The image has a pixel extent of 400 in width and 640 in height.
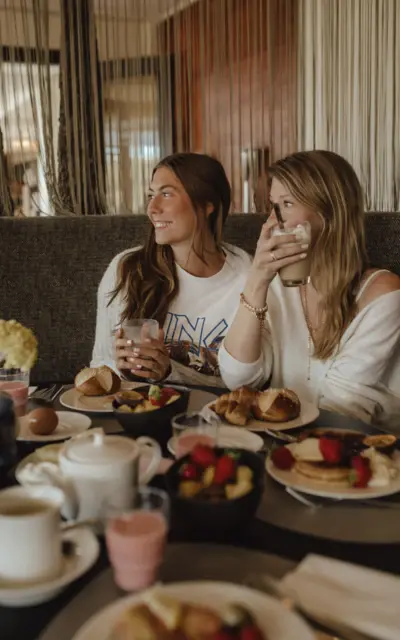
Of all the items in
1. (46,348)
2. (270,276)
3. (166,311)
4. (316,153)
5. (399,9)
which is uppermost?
(399,9)

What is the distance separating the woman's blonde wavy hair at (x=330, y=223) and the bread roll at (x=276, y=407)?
49cm

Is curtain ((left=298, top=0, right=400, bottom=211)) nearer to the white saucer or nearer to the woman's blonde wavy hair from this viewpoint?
the woman's blonde wavy hair

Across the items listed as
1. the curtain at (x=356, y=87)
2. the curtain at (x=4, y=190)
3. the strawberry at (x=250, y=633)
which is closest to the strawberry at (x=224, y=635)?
the strawberry at (x=250, y=633)

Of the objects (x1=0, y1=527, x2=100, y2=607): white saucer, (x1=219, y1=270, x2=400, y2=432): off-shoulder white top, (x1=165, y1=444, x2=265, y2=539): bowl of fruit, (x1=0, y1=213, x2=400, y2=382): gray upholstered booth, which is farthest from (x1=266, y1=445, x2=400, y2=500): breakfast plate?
(x1=0, y1=213, x2=400, y2=382): gray upholstered booth

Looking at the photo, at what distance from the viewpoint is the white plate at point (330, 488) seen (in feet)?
3.45

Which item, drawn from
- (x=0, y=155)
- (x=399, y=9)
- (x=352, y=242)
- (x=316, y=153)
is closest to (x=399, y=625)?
(x=352, y=242)

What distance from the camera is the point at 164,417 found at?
1363 millimetres

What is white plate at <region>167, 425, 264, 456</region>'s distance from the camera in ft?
4.15

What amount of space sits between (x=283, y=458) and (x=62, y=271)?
1794mm

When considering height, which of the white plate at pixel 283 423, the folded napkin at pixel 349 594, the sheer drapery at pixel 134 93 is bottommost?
the folded napkin at pixel 349 594

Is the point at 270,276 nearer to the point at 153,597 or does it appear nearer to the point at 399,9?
the point at 153,597

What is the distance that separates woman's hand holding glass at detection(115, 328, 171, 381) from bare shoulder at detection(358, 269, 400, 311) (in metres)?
0.61

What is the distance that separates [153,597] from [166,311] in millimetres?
1648

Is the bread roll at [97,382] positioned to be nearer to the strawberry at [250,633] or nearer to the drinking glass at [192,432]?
the drinking glass at [192,432]
